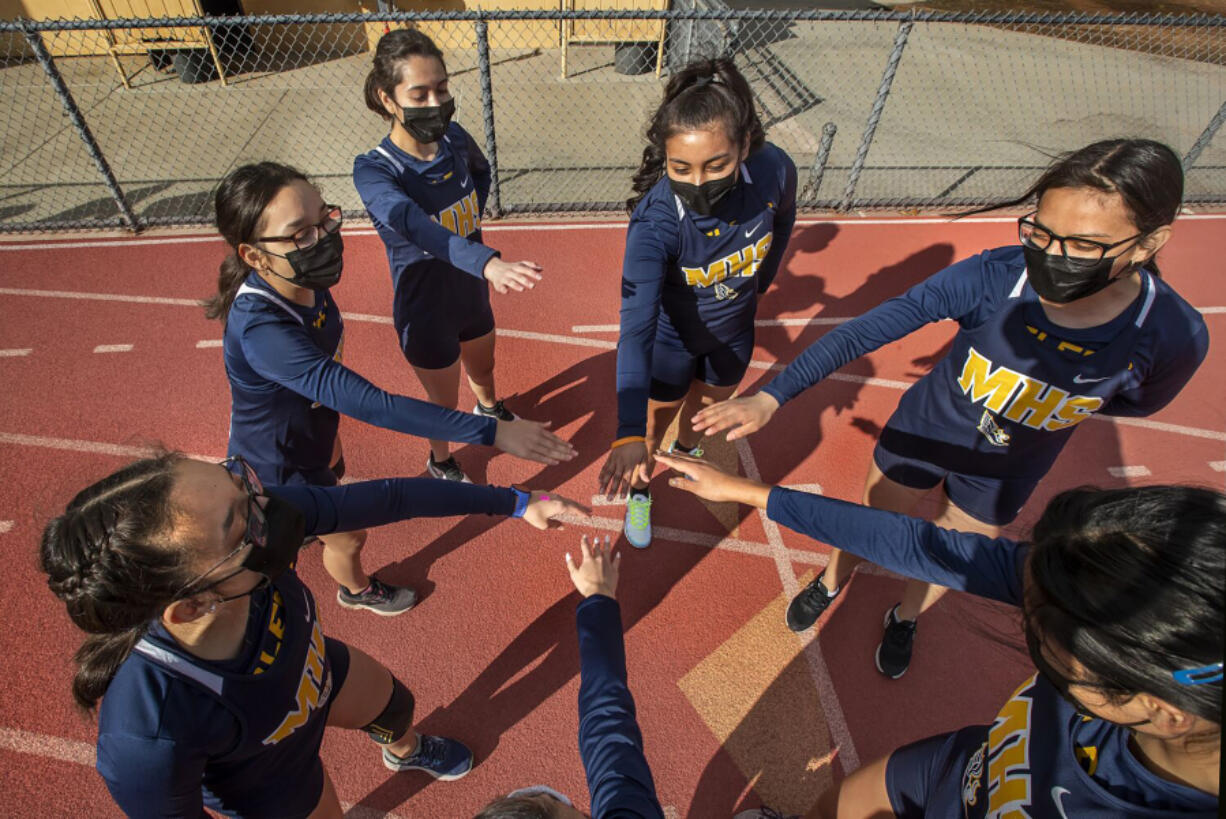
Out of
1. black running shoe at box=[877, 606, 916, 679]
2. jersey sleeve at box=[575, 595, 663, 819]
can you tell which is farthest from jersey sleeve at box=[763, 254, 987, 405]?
black running shoe at box=[877, 606, 916, 679]

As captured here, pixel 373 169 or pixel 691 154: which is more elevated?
pixel 691 154

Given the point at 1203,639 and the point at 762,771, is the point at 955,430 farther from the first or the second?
the point at 762,771

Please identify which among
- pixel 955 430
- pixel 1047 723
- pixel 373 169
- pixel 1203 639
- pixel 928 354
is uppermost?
pixel 1203 639

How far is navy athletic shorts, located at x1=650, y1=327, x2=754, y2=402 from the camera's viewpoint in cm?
329

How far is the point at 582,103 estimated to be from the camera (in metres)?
9.62

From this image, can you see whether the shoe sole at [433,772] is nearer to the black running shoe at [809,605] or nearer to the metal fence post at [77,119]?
the black running shoe at [809,605]

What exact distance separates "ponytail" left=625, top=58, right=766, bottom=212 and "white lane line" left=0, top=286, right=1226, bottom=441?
2441 millimetres

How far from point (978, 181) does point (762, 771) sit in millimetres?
7725

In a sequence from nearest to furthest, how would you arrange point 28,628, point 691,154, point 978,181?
point 691,154 < point 28,628 < point 978,181

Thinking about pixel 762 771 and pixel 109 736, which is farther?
pixel 762 771

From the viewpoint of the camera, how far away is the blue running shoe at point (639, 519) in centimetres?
378

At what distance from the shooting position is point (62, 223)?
21.0 ft

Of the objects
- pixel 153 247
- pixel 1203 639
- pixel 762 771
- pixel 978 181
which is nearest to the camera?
pixel 1203 639

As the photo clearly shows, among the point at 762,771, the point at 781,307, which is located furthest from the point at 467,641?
the point at 781,307
